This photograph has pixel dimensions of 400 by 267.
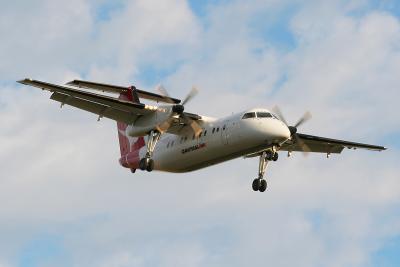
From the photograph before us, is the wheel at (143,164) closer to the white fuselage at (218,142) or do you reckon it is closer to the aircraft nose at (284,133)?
the white fuselage at (218,142)

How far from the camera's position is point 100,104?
1661 inches

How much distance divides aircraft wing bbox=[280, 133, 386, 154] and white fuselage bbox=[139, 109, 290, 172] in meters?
5.68

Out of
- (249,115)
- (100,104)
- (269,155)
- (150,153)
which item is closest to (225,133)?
(249,115)

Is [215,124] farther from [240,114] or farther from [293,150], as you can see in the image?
[293,150]

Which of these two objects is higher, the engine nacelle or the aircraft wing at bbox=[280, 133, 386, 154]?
the aircraft wing at bbox=[280, 133, 386, 154]

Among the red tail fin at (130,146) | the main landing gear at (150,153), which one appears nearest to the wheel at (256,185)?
the main landing gear at (150,153)

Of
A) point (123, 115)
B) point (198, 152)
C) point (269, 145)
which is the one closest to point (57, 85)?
point (123, 115)

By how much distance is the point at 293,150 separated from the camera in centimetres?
4784

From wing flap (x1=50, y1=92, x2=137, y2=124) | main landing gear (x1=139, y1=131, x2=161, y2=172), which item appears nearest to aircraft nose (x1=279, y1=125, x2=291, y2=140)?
main landing gear (x1=139, y1=131, x2=161, y2=172)

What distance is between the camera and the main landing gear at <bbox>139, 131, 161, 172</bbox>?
41.7m

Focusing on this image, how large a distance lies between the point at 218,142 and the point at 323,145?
9.35m

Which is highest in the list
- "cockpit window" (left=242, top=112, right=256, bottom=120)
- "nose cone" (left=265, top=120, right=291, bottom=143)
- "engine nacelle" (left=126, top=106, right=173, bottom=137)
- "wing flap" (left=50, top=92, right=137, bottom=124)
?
"wing flap" (left=50, top=92, right=137, bottom=124)

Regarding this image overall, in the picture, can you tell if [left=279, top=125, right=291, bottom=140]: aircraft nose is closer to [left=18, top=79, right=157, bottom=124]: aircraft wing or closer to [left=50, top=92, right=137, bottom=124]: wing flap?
[left=18, top=79, right=157, bottom=124]: aircraft wing

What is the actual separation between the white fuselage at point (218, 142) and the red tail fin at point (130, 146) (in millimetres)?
2379
